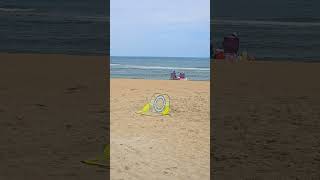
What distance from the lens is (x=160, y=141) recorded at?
549 centimetres
